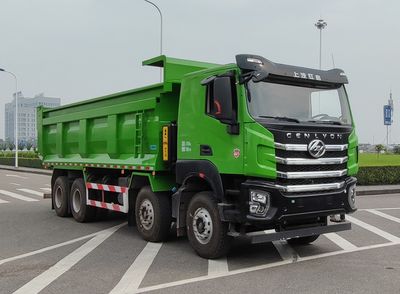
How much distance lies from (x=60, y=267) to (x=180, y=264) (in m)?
1.62

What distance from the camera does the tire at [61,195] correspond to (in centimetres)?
1170

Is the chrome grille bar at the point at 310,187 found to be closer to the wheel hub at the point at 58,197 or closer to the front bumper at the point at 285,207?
the front bumper at the point at 285,207

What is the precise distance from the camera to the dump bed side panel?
838 centimetres

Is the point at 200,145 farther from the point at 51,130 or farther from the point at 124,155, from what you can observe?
the point at 51,130

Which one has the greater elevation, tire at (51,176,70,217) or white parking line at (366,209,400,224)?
tire at (51,176,70,217)

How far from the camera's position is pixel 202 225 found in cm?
714

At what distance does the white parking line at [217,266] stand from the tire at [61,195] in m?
5.76

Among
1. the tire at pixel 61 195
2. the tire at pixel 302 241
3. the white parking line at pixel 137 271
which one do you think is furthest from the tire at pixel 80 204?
the tire at pixel 302 241

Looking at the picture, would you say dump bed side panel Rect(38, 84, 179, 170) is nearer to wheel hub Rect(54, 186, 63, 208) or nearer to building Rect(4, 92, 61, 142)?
wheel hub Rect(54, 186, 63, 208)

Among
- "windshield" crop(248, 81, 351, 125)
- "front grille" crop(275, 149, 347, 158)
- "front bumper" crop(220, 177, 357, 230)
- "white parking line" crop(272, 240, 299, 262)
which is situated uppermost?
"windshield" crop(248, 81, 351, 125)

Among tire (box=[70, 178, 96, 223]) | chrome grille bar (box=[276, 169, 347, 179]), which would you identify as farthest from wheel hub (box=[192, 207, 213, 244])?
tire (box=[70, 178, 96, 223])

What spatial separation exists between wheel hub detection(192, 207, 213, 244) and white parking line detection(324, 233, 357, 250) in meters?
2.32

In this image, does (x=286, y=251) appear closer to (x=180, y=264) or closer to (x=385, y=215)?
(x=180, y=264)

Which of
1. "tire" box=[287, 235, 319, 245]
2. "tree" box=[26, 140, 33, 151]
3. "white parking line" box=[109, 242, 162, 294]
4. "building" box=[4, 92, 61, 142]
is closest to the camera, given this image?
"white parking line" box=[109, 242, 162, 294]
